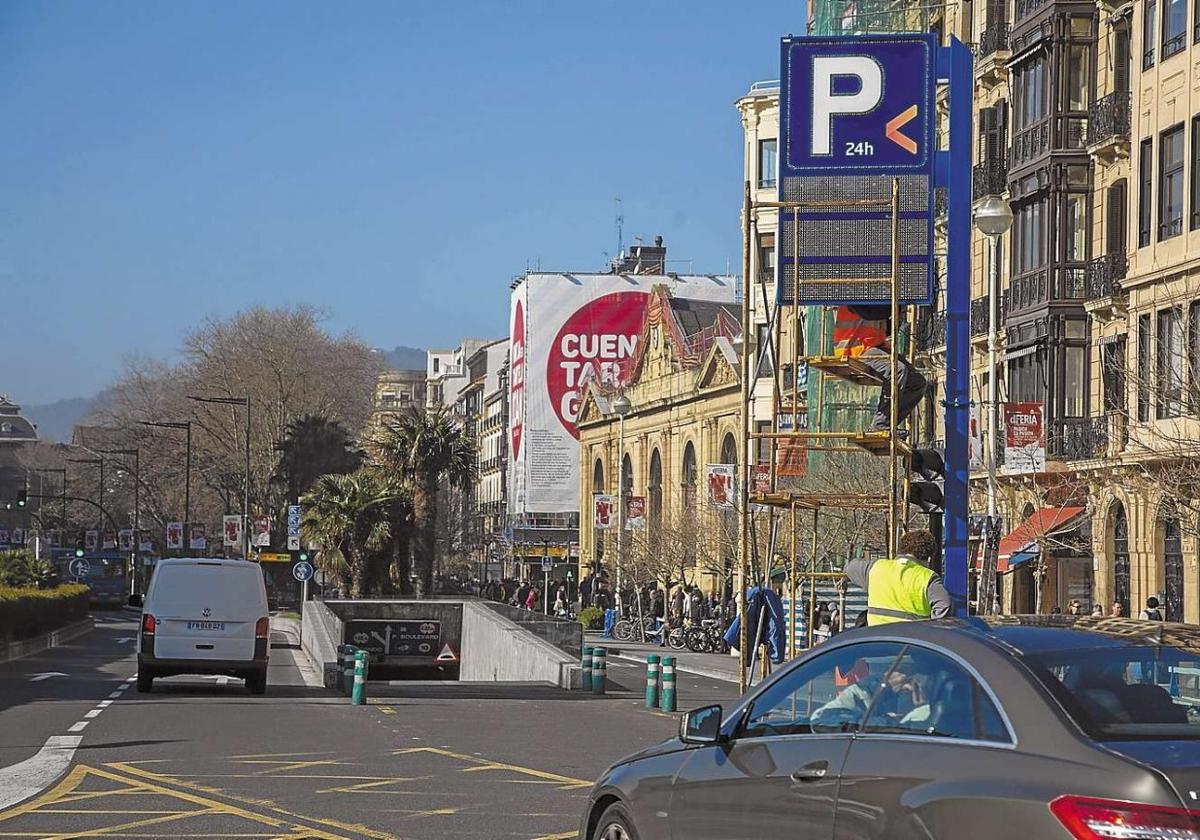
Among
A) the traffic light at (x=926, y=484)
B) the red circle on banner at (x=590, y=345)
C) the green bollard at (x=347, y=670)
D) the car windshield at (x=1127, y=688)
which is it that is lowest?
the green bollard at (x=347, y=670)

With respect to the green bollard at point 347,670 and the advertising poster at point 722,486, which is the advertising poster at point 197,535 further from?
the green bollard at point 347,670

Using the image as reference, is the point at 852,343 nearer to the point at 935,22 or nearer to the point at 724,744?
the point at 724,744

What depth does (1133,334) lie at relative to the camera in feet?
117

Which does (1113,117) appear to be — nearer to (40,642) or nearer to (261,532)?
(40,642)

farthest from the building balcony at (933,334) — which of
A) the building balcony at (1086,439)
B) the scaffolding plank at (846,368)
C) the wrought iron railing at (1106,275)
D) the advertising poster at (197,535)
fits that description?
the advertising poster at (197,535)

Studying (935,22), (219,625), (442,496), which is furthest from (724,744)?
(442,496)

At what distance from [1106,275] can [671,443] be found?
150 feet

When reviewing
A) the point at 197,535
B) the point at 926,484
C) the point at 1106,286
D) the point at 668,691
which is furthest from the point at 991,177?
the point at 197,535

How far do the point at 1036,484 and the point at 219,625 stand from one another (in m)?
19.6

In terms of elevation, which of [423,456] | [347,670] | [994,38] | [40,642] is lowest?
[40,642]

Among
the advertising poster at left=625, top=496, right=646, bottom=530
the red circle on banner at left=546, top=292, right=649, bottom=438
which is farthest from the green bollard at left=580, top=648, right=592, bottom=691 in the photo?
the red circle on banner at left=546, top=292, right=649, bottom=438

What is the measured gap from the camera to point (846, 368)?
62.2 feet

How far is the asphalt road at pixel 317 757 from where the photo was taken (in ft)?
40.8

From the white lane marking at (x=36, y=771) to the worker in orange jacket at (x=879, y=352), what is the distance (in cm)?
788
